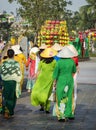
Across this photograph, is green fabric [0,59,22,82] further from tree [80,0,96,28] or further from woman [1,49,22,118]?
tree [80,0,96,28]

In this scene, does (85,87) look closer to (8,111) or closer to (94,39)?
(8,111)

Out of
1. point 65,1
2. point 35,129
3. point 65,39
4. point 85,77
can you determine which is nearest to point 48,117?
point 35,129

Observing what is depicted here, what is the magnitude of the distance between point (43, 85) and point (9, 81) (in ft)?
2.41

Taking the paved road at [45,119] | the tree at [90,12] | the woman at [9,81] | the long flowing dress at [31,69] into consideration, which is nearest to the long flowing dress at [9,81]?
the woman at [9,81]

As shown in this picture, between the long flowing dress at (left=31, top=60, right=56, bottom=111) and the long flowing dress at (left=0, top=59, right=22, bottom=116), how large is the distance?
468 millimetres

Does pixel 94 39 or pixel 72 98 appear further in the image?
pixel 94 39

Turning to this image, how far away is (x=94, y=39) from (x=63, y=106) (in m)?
41.6

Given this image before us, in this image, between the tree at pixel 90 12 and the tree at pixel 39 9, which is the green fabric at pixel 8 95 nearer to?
the tree at pixel 39 9

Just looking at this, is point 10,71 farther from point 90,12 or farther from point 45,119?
point 90,12

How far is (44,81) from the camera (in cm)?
1038

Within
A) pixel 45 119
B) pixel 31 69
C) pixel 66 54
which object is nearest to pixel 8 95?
pixel 45 119

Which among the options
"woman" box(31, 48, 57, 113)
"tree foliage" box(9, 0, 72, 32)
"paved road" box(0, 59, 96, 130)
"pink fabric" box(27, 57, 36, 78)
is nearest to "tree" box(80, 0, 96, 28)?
"tree foliage" box(9, 0, 72, 32)

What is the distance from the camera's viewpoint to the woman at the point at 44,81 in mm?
10258

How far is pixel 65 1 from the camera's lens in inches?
1633
